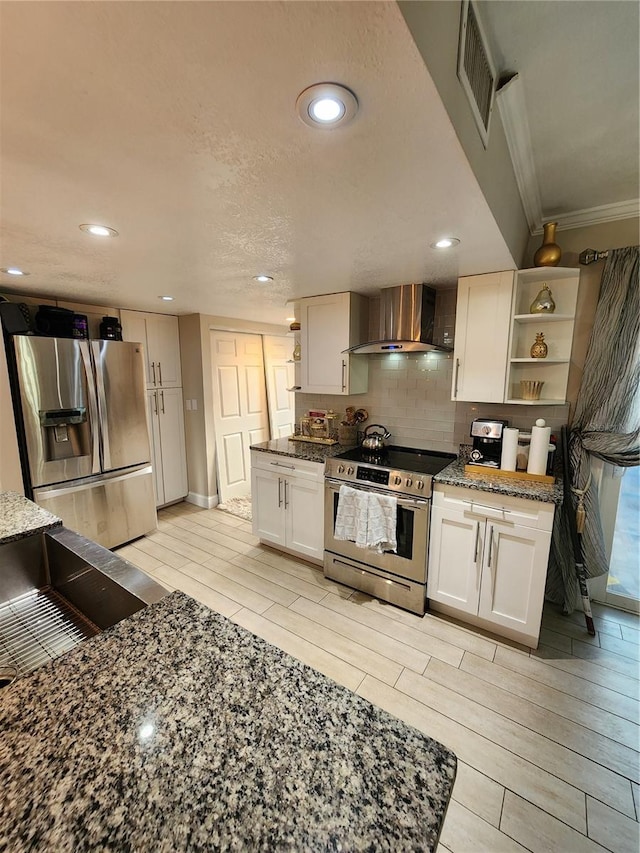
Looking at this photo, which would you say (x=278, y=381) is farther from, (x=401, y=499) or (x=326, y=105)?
(x=326, y=105)

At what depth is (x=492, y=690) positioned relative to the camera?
6.16 feet

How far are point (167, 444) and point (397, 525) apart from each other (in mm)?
2929

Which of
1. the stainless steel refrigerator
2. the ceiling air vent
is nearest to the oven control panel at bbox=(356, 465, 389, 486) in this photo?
the ceiling air vent

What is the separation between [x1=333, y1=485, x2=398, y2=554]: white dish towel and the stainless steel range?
49mm

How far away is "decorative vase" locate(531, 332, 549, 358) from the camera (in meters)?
2.28

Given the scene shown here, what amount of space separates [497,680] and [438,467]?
4.09 feet

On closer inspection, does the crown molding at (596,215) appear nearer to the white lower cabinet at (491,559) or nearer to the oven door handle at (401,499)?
the white lower cabinet at (491,559)

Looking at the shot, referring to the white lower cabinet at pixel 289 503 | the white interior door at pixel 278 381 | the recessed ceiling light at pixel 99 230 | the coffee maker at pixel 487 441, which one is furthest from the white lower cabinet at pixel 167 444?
the coffee maker at pixel 487 441

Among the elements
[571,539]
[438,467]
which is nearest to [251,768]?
[438,467]

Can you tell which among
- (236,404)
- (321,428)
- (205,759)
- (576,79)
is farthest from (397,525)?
(236,404)

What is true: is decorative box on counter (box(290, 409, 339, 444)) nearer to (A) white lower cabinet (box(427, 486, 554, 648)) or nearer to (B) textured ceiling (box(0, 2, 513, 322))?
(A) white lower cabinet (box(427, 486, 554, 648))

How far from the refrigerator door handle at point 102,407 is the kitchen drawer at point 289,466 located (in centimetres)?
130

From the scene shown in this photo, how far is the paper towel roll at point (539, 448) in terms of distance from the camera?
2.17m

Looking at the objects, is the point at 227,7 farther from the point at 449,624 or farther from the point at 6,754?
the point at 449,624
